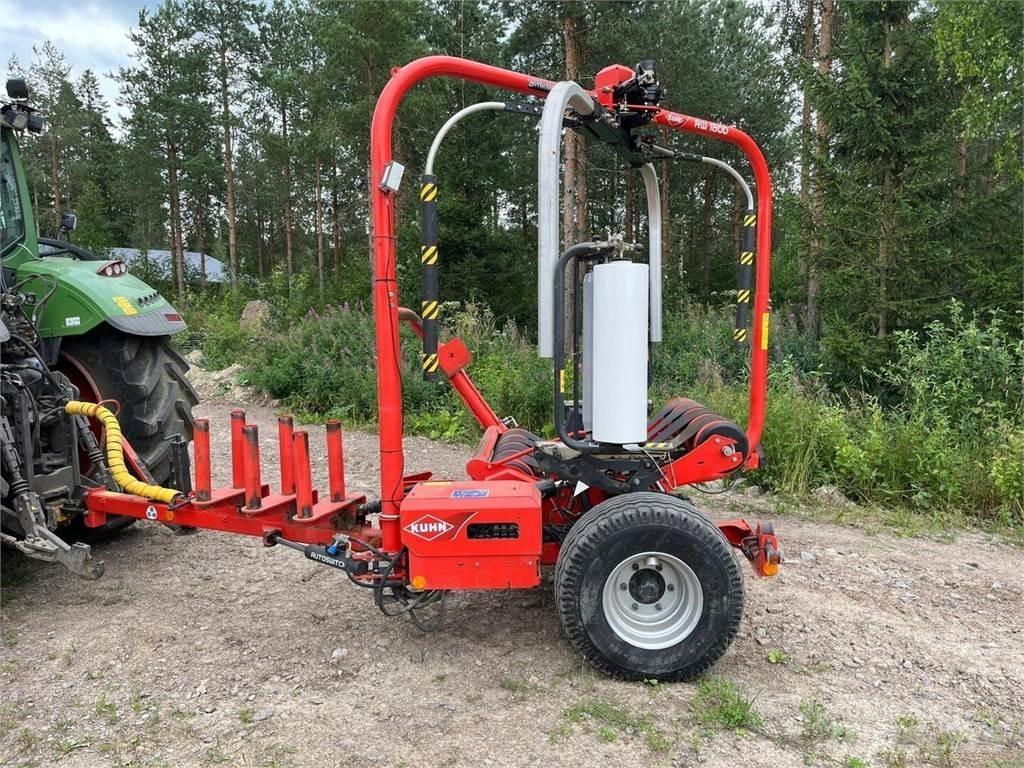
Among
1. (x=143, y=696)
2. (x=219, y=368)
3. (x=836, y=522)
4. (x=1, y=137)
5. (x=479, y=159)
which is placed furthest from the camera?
(x=479, y=159)

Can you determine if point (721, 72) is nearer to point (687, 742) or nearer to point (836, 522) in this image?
point (836, 522)

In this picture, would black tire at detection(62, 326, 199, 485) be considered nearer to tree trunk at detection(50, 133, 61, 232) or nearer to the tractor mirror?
the tractor mirror

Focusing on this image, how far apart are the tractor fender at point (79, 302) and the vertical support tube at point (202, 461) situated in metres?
1.01

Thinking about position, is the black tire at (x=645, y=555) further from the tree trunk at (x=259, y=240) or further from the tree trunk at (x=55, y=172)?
the tree trunk at (x=259, y=240)

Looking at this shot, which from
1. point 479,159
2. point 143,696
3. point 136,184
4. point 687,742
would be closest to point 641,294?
point 687,742

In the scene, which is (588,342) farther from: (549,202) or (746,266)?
(746,266)

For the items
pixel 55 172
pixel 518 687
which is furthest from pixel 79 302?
pixel 55 172

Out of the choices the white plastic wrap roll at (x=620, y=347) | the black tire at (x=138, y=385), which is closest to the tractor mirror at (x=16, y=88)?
the black tire at (x=138, y=385)

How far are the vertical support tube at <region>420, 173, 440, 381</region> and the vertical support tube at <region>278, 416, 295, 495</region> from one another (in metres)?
0.84

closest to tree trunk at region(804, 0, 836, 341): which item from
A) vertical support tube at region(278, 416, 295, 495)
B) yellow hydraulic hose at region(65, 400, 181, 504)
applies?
vertical support tube at region(278, 416, 295, 495)

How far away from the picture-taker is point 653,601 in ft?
9.95

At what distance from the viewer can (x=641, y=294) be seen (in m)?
3.05

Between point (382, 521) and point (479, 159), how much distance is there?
13708mm

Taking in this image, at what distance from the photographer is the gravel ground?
2.57m
